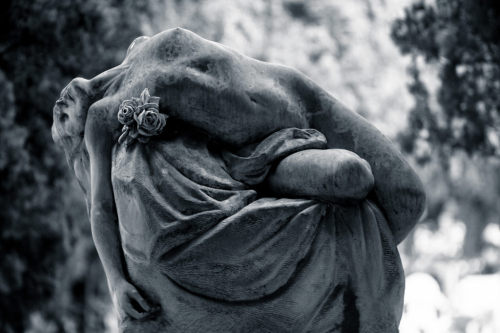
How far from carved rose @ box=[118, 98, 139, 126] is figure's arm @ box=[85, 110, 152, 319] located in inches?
4.7

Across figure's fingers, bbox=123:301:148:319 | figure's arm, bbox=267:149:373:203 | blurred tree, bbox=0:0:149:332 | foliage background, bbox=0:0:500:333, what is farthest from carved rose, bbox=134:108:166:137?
blurred tree, bbox=0:0:149:332

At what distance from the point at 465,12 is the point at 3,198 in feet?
14.3

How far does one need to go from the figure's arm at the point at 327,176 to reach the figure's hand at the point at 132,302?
59 cm

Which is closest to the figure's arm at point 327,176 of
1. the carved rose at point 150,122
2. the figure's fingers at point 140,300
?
the carved rose at point 150,122

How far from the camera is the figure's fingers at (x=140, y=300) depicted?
261cm

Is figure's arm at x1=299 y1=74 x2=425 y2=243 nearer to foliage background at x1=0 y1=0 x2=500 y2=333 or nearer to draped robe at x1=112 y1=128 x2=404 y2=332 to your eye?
draped robe at x1=112 y1=128 x2=404 y2=332

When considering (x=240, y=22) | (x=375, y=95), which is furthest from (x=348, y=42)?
(x=240, y=22)

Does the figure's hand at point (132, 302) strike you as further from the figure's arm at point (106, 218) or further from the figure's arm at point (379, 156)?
the figure's arm at point (379, 156)

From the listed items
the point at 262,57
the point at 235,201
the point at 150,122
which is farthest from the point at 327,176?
the point at 262,57

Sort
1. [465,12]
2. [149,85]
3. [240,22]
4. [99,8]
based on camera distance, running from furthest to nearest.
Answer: [240,22]
[99,8]
[465,12]
[149,85]

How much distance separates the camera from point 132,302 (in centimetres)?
262

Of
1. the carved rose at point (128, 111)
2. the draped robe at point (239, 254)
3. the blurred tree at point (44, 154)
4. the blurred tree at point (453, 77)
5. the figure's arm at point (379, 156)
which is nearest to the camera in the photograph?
the draped robe at point (239, 254)

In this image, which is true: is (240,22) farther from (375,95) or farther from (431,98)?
(431,98)

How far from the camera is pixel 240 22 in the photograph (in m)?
8.58
